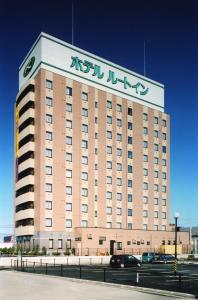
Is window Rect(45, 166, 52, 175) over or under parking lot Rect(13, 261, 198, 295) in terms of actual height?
over

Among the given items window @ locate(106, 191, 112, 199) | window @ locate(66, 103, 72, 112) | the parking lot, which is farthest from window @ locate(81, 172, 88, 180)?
the parking lot

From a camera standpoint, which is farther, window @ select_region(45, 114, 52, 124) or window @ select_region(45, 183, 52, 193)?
window @ select_region(45, 114, 52, 124)

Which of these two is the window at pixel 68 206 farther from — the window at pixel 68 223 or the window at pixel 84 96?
the window at pixel 84 96

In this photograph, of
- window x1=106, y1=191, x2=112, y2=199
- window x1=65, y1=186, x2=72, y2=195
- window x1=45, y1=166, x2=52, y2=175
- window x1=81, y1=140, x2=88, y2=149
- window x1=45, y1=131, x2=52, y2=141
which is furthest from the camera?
window x1=106, y1=191, x2=112, y2=199

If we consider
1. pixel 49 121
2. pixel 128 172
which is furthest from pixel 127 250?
pixel 49 121

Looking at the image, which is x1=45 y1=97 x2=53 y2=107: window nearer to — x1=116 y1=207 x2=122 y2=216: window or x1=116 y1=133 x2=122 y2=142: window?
x1=116 y1=133 x2=122 y2=142: window

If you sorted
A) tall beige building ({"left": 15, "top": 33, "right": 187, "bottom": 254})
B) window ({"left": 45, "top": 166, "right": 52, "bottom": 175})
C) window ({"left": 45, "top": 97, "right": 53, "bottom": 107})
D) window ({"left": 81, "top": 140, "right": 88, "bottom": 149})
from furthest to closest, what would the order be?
window ({"left": 81, "top": 140, "right": 88, "bottom": 149})
window ({"left": 45, "top": 97, "right": 53, "bottom": 107})
tall beige building ({"left": 15, "top": 33, "right": 187, "bottom": 254})
window ({"left": 45, "top": 166, "right": 52, "bottom": 175})

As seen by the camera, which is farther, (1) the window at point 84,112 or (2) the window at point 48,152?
(1) the window at point 84,112

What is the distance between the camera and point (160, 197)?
106 metres

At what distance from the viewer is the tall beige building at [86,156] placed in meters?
87.4

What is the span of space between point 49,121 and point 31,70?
12852 mm

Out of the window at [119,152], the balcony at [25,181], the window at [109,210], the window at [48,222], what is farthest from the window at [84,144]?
the window at [48,222]

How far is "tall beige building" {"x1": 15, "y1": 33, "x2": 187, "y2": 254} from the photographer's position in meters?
87.4

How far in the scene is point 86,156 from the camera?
9362cm
